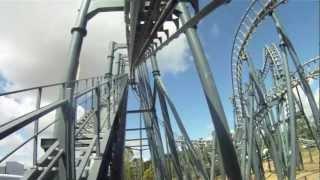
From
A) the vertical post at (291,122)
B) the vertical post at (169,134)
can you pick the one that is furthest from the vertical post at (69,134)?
the vertical post at (169,134)

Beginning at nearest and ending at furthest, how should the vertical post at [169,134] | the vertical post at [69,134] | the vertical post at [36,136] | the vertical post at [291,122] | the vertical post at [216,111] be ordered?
the vertical post at [36,136]
the vertical post at [69,134]
the vertical post at [216,111]
the vertical post at [291,122]
the vertical post at [169,134]

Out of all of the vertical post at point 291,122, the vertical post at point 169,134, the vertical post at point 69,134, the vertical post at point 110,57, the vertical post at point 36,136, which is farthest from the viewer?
the vertical post at point 110,57

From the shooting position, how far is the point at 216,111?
505 cm

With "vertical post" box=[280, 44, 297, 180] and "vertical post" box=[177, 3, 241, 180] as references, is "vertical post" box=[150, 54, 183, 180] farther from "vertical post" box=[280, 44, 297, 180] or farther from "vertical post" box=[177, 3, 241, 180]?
"vertical post" box=[177, 3, 241, 180]

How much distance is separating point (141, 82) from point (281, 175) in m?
6.28

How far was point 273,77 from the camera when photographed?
53.9 ft

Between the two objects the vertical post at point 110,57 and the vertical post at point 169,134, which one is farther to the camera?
the vertical post at point 110,57

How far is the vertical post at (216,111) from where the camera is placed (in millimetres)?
4883

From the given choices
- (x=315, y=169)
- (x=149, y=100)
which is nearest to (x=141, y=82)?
(x=149, y=100)

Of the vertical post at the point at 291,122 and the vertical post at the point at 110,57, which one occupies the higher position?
the vertical post at the point at 110,57

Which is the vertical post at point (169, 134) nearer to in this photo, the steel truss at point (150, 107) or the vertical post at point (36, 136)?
the steel truss at point (150, 107)

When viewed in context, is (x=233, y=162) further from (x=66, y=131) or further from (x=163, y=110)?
(x=163, y=110)

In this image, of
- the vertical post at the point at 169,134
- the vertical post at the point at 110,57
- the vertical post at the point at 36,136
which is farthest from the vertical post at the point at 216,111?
the vertical post at the point at 110,57

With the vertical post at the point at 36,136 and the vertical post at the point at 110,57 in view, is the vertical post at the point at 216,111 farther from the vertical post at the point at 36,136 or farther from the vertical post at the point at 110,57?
the vertical post at the point at 110,57
